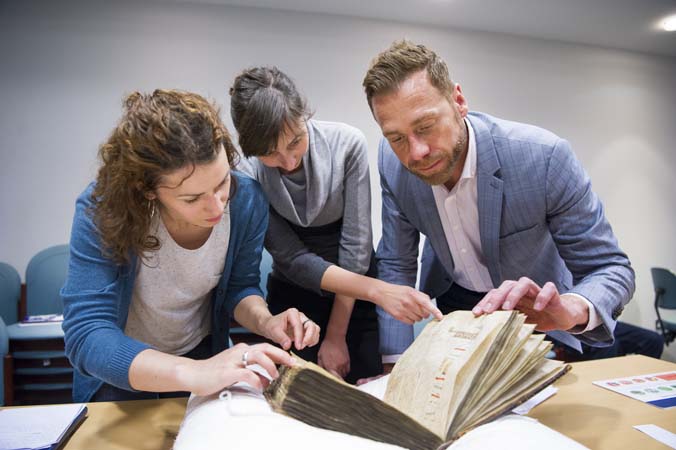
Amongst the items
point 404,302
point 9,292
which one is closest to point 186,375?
point 404,302

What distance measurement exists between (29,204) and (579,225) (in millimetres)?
3752

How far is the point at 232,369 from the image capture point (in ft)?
2.62

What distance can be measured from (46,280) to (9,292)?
0.25 metres

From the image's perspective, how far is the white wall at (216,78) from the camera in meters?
3.45

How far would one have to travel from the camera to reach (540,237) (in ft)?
4.39

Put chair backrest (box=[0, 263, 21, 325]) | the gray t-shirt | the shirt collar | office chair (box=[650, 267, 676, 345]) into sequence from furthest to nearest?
office chair (box=[650, 267, 676, 345]) → chair backrest (box=[0, 263, 21, 325]) → the shirt collar → the gray t-shirt

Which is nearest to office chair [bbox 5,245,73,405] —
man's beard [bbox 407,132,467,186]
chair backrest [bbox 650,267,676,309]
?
man's beard [bbox 407,132,467,186]

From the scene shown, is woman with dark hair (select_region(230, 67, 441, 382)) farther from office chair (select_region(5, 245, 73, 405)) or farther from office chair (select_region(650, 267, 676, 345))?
office chair (select_region(650, 267, 676, 345))

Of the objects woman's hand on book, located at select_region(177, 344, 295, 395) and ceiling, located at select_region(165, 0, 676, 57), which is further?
ceiling, located at select_region(165, 0, 676, 57)

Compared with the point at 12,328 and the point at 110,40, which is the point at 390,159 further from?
the point at 110,40

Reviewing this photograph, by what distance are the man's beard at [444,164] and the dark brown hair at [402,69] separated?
149 millimetres

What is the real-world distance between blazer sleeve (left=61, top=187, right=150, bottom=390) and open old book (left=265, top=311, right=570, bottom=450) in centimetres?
32

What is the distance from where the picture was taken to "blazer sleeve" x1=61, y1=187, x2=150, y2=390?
87cm

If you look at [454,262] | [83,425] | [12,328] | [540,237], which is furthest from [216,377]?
[12,328]
